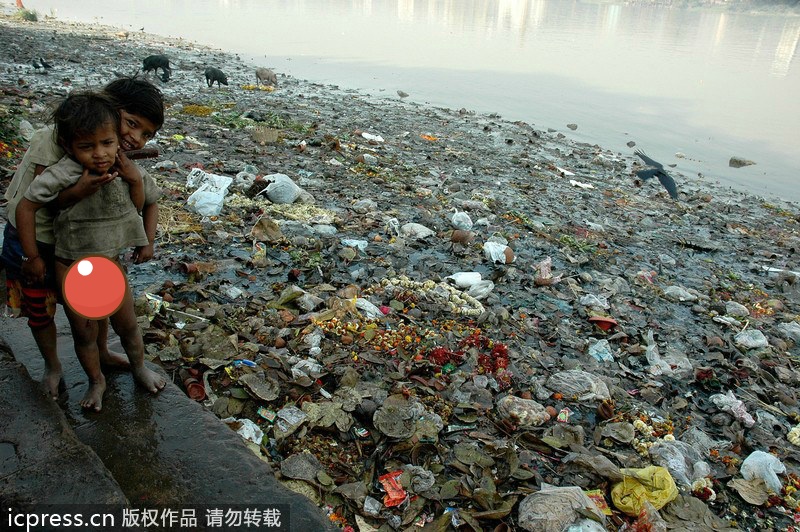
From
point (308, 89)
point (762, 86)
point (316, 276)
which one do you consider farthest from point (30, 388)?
point (762, 86)

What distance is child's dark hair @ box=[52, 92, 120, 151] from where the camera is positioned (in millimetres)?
1613

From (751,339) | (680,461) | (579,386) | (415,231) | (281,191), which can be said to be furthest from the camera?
(281,191)

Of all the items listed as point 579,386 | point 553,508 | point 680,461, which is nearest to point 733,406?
point 680,461

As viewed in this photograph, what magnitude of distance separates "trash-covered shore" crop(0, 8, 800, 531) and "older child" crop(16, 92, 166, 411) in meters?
0.25

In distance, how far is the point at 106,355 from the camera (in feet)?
7.42

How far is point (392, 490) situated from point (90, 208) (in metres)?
1.63

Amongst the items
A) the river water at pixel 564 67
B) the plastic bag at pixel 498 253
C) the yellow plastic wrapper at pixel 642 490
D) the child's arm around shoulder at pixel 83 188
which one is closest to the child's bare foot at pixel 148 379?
the child's arm around shoulder at pixel 83 188

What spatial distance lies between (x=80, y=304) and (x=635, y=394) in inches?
122

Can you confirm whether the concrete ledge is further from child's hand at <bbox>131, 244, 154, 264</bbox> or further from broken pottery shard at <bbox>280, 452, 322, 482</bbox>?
broken pottery shard at <bbox>280, 452, 322, 482</bbox>

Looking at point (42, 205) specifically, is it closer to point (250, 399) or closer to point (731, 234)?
point (250, 399)

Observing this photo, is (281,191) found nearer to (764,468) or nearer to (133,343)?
(133,343)

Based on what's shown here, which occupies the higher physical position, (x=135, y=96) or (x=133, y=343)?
(x=135, y=96)
